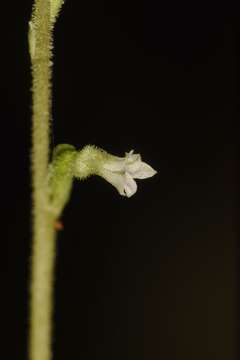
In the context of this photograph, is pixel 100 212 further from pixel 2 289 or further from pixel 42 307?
pixel 42 307

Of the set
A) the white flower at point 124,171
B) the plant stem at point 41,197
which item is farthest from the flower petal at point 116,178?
the plant stem at point 41,197

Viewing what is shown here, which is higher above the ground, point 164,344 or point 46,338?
point 164,344

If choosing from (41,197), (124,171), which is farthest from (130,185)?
(41,197)

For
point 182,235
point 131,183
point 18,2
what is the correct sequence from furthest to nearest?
point 182,235, point 18,2, point 131,183

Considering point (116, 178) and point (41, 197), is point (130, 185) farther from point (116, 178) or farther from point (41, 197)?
point (41, 197)

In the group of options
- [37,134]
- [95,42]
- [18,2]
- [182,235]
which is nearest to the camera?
[37,134]

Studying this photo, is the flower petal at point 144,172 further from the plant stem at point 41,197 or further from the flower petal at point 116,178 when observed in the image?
the plant stem at point 41,197

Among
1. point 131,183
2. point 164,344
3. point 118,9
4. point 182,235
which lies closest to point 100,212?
point 182,235
